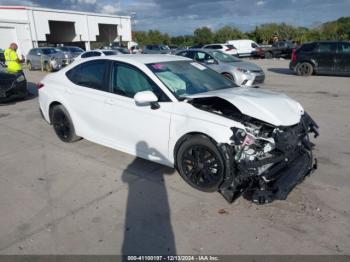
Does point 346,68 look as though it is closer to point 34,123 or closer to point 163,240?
point 34,123

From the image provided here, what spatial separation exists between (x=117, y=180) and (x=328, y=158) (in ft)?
10.8

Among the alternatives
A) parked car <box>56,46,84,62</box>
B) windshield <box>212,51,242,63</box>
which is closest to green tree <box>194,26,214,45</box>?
parked car <box>56,46,84,62</box>

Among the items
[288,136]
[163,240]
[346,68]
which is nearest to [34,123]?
[163,240]

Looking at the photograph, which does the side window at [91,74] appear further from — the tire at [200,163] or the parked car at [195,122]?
the tire at [200,163]

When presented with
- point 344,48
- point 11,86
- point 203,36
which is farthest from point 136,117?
point 203,36

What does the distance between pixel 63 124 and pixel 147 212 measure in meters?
2.97

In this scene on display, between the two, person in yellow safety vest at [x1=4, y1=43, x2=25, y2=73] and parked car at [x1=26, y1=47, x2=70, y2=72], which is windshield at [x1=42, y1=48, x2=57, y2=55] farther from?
person in yellow safety vest at [x1=4, y1=43, x2=25, y2=73]

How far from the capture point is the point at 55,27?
1905 inches

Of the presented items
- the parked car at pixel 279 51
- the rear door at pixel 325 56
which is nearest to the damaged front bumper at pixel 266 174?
the rear door at pixel 325 56

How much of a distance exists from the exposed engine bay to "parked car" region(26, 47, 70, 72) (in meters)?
20.2

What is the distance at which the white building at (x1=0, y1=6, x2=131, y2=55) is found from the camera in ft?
114

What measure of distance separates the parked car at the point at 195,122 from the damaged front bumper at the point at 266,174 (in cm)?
1

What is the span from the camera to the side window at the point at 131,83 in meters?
4.22

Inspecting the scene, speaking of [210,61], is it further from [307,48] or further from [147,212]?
[147,212]
